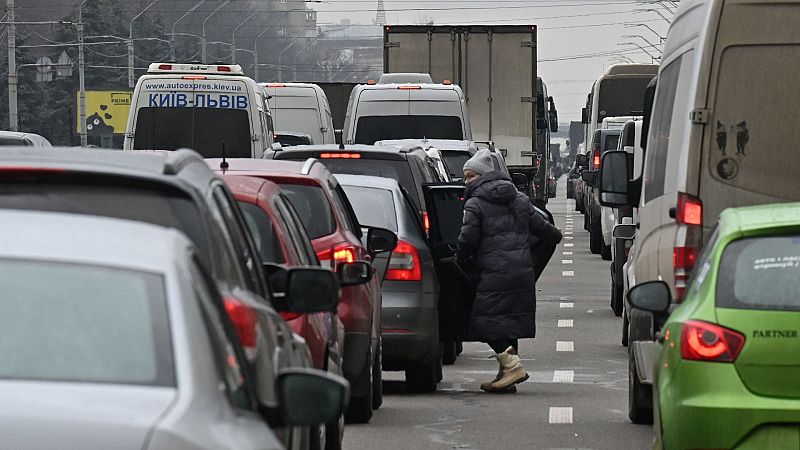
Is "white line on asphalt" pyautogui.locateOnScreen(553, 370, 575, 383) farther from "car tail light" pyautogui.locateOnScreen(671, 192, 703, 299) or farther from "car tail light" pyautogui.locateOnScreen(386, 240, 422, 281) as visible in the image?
"car tail light" pyautogui.locateOnScreen(671, 192, 703, 299)

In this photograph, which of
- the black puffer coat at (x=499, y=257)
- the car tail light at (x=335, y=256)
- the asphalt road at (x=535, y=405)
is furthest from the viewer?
the black puffer coat at (x=499, y=257)

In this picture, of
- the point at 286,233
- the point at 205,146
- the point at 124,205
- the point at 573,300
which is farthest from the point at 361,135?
the point at 124,205

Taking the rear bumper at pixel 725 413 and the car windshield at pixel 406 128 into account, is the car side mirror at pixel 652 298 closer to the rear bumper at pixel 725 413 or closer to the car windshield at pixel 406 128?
the rear bumper at pixel 725 413

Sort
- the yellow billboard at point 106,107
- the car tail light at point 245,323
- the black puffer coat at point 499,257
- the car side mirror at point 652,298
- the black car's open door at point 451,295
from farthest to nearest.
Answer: the yellow billboard at point 106,107, the black car's open door at point 451,295, the black puffer coat at point 499,257, the car side mirror at point 652,298, the car tail light at point 245,323

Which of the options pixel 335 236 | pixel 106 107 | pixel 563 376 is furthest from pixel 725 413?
pixel 106 107

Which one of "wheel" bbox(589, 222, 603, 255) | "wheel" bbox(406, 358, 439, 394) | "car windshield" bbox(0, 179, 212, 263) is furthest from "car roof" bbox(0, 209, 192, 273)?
"wheel" bbox(589, 222, 603, 255)

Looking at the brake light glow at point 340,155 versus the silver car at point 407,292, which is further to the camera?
the brake light glow at point 340,155

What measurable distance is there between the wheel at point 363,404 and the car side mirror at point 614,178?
8.55 ft

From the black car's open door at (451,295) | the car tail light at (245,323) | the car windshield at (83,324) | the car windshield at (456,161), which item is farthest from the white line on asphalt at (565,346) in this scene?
the car windshield at (83,324)

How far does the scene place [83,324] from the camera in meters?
4.32

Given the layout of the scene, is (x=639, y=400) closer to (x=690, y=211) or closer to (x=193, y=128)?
(x=690, y=211)

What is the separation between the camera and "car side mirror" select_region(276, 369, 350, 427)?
4.77 metres

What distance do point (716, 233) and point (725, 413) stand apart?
1005 millimetres

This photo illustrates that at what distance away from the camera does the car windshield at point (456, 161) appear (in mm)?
25781
